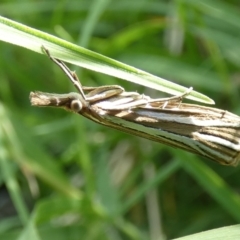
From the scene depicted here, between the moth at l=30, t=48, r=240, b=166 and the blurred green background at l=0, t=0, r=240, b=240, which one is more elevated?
the blurred green background at l=0, t=0, r=240, b=240

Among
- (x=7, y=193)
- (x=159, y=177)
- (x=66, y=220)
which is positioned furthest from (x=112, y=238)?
(x=7, y=193)

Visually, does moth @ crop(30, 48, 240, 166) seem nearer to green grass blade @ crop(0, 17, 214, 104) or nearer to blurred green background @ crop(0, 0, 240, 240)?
green grass blade @ crop(0, 17, 214, 104)

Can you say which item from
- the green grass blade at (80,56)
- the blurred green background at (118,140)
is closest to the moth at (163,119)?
the green grass blade at (80,56)

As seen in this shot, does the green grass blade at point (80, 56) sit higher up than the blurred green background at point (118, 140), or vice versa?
the blurred green background at point (118, 140)

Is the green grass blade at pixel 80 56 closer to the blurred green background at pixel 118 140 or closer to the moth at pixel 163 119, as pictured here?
the moth at pixel 163 119

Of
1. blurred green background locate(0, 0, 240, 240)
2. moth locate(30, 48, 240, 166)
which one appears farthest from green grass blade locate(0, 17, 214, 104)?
blurred green background locate(0, 0, 240, 240)
